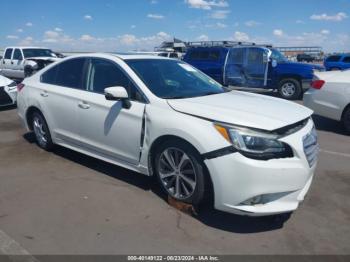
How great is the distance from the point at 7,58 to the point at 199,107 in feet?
55.8

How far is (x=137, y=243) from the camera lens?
323 cm

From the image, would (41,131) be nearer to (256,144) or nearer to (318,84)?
(256,144)

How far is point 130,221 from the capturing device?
363 cm

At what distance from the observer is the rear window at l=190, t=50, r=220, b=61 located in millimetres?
14203

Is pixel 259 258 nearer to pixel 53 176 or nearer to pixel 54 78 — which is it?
pixel 53 176

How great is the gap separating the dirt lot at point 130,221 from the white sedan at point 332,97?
250cm

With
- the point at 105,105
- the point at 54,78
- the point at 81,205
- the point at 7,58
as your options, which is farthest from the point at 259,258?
the point at 7,58

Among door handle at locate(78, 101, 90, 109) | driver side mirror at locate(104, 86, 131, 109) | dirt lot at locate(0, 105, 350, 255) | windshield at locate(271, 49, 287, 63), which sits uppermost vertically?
windshield at locate(271, 49, 287, 63)

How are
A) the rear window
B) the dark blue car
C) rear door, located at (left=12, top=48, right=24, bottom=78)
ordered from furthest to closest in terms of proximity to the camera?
the dark blue car, rear door, located at (left=12, top=48, right=24, bottom=78), the rear window

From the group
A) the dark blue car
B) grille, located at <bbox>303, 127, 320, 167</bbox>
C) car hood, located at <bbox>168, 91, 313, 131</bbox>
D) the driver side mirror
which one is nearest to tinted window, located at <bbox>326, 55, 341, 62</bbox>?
the dark blue car

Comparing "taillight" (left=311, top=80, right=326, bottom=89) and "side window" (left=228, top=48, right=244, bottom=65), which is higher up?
"side window" (left=228, top=48, right=244, bottom=65)

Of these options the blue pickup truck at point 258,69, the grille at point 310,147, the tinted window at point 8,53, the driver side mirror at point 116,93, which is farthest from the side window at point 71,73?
the tinted window at point 8,53

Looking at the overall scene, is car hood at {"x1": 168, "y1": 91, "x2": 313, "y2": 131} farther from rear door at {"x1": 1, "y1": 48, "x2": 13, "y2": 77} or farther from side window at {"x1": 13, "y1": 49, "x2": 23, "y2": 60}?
rear door at {"x1": 1, "y1": 48, "x2": 13, "y2": 77}

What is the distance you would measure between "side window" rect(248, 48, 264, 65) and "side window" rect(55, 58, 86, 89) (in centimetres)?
917
